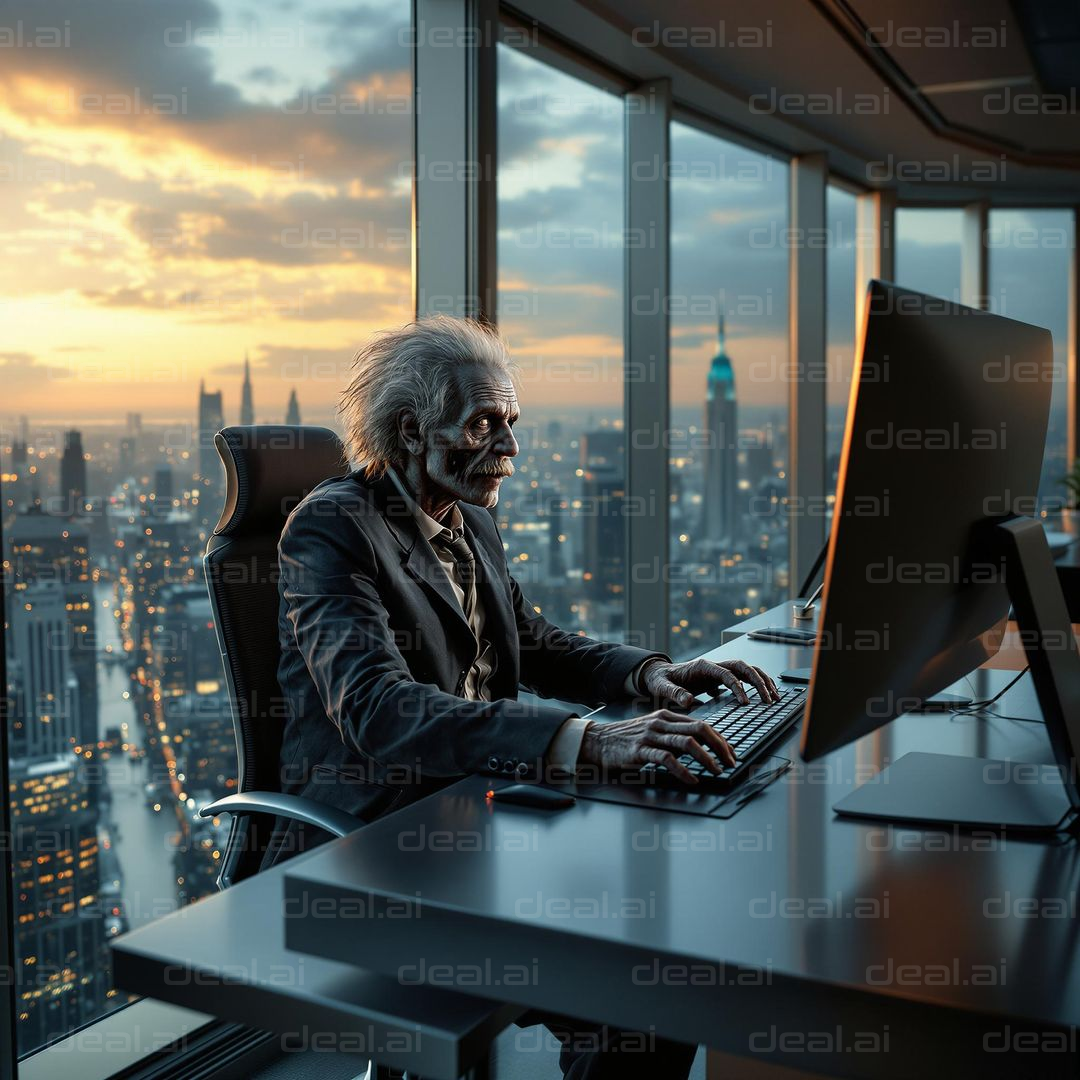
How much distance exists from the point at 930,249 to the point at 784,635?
16.4 ft

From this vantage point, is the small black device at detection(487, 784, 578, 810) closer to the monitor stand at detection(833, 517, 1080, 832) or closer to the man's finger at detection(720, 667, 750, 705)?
the monitor stand at detection(833, 517, 1080, 832)

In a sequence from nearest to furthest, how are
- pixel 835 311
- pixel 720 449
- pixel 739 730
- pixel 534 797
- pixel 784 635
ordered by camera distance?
pixel 534 797 < pixel 739 730 < pixel 784 635 < pixel 720 449 < pixel 835 311

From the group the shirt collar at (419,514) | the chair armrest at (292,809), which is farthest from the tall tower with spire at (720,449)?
the chair armrest at (292,809)

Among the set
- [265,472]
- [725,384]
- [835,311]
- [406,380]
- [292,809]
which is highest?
[835,311]

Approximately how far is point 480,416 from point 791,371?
13.0ft

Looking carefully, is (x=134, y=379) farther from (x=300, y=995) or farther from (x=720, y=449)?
(x=720, y=449)

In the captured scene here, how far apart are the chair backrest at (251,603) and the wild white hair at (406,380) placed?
5.6 inches

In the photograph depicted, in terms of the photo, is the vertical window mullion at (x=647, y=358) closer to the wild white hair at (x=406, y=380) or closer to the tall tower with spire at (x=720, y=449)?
the tall tower with spire at (x=720, y=449)

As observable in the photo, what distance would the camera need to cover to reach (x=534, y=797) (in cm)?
113

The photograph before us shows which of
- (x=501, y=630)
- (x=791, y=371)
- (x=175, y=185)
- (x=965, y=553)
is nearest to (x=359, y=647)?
(x=501, y=630)

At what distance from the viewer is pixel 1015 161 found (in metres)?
5.72

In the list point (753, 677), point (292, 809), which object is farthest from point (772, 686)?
point (292, 809)

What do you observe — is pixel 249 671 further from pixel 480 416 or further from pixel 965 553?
pixel 965 553

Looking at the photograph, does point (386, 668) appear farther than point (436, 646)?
No
